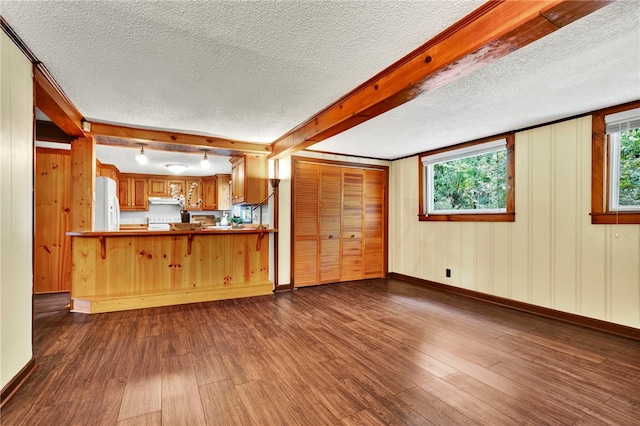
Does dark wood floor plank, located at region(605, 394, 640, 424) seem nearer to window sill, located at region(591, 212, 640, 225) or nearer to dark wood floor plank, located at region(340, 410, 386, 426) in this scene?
dark wood floor plank, located at region(340, 410, 386, 426)

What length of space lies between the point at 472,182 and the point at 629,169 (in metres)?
1.69

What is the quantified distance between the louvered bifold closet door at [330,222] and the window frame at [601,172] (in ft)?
10.8

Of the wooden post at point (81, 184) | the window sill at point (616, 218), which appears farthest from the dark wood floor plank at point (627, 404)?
the wooden post at point (81, 184)

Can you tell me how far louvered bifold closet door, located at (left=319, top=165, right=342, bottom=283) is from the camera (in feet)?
16.6

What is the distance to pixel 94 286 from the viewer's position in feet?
11.9

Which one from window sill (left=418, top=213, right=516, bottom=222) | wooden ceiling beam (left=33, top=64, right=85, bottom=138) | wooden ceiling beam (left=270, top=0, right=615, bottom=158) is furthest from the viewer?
window sill (left=418, top=213, right=516, bottom=222)

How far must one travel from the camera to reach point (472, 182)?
4473 millimetres

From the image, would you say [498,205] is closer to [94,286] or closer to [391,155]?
[391,155]

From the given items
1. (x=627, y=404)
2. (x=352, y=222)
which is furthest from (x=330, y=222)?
(x=627, y=404)

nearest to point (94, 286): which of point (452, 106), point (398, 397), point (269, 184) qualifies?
point (269, 184)

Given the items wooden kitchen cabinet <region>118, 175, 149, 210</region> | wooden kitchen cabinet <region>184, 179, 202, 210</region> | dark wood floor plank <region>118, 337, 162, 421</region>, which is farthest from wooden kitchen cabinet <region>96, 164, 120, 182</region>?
dark wood floor plank <region>118, 337, 162, 421</region>

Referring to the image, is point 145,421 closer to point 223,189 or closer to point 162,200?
point 223,189

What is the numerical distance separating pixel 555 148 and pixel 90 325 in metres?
5.48

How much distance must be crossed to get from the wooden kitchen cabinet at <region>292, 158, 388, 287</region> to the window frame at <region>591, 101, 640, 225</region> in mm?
3044
